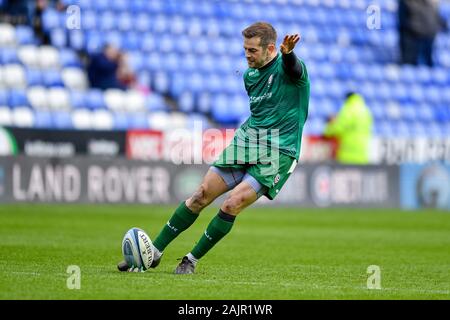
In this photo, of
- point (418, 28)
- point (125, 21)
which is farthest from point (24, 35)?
point (418, 28)

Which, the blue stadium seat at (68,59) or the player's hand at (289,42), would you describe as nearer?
the player's hand at (289,42)

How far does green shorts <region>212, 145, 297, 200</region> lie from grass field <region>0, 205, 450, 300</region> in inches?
31.0

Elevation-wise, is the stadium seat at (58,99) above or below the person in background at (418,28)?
below

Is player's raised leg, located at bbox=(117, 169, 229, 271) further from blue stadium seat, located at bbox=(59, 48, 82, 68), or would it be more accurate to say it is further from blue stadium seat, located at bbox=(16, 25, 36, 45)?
blue stadium seat, located at bbox=(16, 25, 36, 45)

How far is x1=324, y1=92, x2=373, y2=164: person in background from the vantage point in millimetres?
21234

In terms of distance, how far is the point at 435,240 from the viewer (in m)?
14.0

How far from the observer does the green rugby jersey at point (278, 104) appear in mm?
8383

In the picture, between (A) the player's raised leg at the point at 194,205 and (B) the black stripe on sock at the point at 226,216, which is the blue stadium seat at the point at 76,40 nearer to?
(A) the player's raised leg at the point at 194,205

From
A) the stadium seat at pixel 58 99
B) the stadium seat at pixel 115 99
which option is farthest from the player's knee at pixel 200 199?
the stadium seat at pixel 115 99

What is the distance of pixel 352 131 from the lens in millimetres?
21547

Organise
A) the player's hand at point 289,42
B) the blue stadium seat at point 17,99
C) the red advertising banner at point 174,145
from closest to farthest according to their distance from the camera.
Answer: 1. the player's hand at point 289,42
2. the red advertising banner at point 174,145
3. the blue stadium seat at point 17,99

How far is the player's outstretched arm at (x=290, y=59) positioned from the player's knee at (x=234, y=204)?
108 cm
